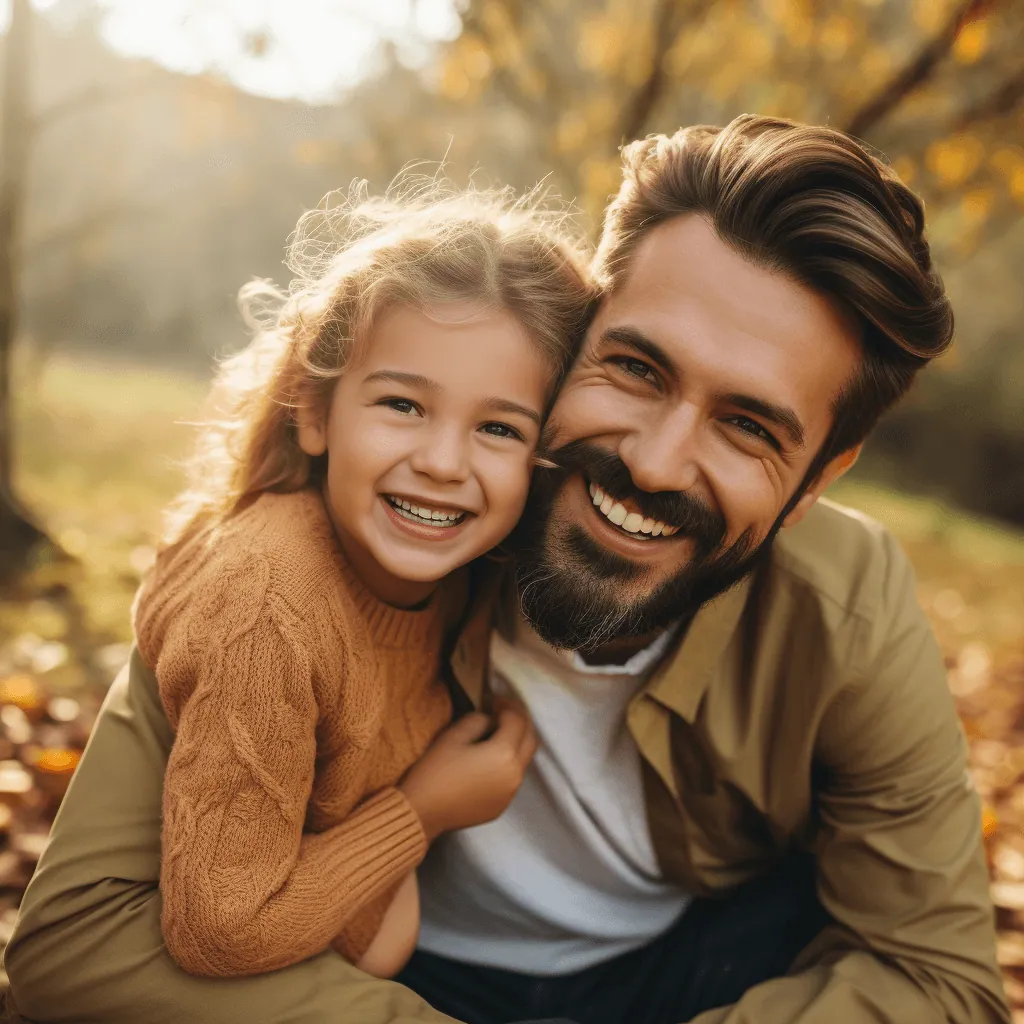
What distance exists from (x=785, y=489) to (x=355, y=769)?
1.10 metres

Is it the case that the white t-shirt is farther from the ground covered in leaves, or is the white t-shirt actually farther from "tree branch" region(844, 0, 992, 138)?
"tree branch" region(844, 0, 992, 138)

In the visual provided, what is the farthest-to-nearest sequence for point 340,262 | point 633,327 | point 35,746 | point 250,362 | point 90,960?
1. point 35,746
2. point 250,362
3. point 340,262
4. point 633,327
5. point 90,960

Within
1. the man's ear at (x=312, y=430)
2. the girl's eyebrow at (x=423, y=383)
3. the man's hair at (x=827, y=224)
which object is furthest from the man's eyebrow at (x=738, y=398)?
the man's ear at (x=312, y=430)

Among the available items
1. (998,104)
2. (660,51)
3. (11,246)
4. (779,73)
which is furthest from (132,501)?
(998,104)

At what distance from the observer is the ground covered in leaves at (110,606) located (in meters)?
3.00

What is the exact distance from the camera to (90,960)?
1.84 metres

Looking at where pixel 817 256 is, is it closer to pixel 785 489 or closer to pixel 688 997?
pixel 785 489

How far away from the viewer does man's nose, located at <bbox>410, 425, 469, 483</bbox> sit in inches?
73.9

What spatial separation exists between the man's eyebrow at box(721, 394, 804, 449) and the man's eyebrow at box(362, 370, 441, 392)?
0.60 metres

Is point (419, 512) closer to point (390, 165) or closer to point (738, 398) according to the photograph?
point (738, 398)

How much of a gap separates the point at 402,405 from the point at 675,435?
57cm

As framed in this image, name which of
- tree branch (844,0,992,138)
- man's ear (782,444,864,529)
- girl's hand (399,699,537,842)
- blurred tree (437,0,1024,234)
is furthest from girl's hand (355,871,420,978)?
tree branch (844,0,992,138)

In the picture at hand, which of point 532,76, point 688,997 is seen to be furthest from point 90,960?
point 532,76

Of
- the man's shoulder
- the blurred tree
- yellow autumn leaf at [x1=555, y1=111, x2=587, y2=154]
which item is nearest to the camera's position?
the man's shoulder
